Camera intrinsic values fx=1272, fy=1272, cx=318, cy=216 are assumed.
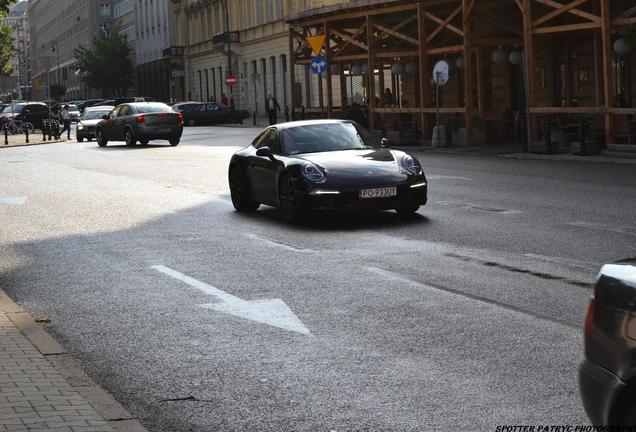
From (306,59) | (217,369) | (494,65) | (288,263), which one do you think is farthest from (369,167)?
(306,59)

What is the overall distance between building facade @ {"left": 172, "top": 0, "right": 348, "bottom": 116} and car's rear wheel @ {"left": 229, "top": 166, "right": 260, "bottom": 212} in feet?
150

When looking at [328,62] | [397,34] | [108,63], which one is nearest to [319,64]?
[328,62]

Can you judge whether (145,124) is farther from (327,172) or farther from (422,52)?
(327,172)

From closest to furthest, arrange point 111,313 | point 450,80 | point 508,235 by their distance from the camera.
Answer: point 111,313 < point 508,235 < point 450,80

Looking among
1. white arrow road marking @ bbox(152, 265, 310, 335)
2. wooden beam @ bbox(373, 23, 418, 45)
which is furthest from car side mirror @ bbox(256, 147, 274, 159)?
wooden beam @ bbox(373, 23, 418, 45)

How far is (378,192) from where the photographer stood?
15.3 m

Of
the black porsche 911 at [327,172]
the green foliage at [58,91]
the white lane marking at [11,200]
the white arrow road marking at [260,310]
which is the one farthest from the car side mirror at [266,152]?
the green foliage at [58,91]

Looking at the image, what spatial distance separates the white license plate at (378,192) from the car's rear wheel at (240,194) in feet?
9.69

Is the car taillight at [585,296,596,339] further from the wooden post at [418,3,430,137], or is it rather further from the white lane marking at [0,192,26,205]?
the wooden post at [418,3,430,137]

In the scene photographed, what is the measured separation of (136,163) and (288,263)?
69.7ft

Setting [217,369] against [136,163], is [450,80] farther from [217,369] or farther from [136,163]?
[217,369]

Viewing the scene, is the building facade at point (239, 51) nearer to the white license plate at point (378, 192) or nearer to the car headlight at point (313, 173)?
the car headlight at point (313, 173)

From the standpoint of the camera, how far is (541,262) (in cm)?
1135

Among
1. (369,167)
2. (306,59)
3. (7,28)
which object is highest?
(7,28)
